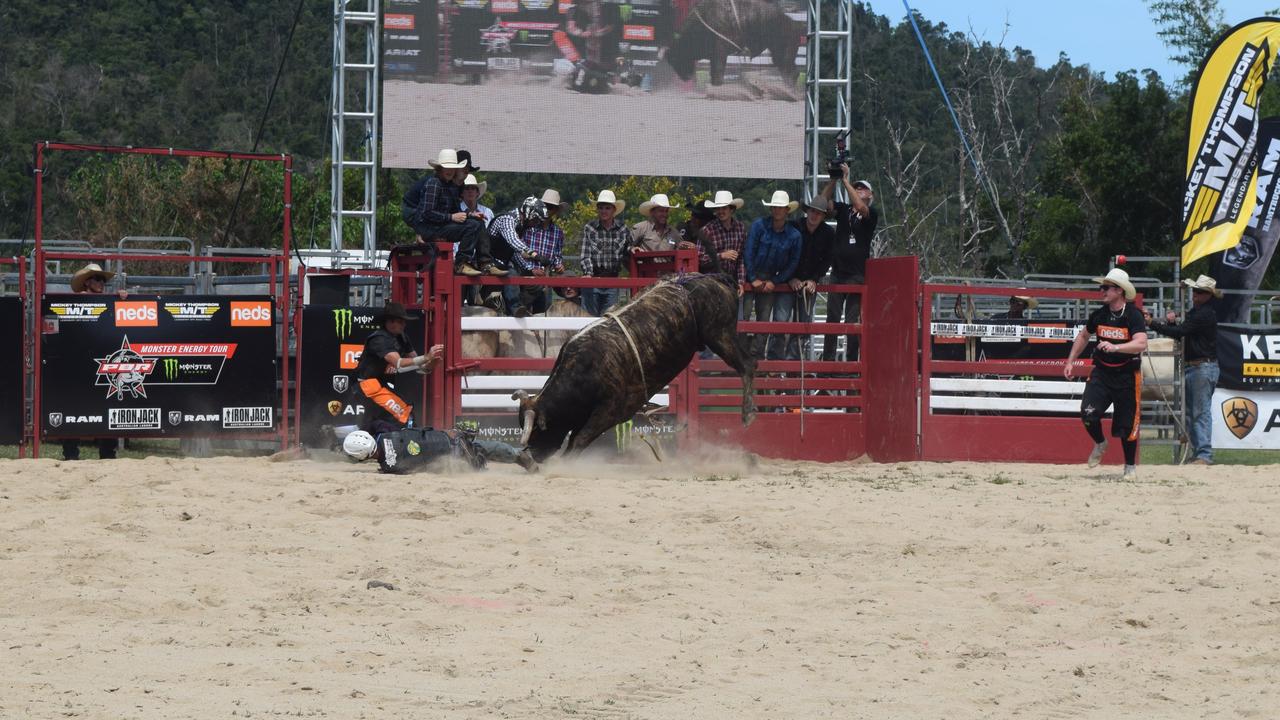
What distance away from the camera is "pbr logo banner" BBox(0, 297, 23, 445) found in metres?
12.4

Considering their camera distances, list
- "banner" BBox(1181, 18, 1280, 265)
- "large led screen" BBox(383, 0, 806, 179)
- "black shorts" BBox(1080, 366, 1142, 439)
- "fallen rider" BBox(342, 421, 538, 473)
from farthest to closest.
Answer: "large led screen" BBox(383, 0, 806, 179)
"banner" BBox(1181, 18, 1280, 265)
"black shorts" BBox(1080, 366, 1142, 439)
"fallen rider" BBox(342, 421, 538, 473)

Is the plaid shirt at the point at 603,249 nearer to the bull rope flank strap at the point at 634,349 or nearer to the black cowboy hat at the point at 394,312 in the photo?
the bull rope flank strap at the point at 634,349

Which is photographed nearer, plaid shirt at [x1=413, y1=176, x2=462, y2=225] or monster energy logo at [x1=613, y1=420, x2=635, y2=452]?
monster energy logo at [x1=613, y1=420, x2=635, y2=452]

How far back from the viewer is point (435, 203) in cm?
1363

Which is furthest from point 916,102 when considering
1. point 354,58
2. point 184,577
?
point 184,577

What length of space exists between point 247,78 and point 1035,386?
2461 inches

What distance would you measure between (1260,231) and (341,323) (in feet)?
38.4

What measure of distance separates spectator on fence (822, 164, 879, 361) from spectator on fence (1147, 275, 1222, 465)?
290 centimetres

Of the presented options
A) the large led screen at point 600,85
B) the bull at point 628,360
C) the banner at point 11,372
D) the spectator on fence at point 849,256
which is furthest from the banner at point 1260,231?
the banner at point 11,372

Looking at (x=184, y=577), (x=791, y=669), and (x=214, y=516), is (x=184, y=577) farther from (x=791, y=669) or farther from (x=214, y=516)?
(x=791, y=669)

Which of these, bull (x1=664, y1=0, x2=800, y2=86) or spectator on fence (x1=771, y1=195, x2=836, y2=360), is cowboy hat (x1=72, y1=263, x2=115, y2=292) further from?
bull (x1=664, y1=0, x2=800, y2=86)

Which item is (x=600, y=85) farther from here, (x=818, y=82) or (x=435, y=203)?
(x=435, y=203)

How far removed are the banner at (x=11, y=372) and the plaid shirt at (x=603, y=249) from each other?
16.0 feet

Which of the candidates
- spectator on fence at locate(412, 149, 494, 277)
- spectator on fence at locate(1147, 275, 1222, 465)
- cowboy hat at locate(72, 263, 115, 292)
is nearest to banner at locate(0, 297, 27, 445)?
cowboy hat at locate(72, 263, 115, 292)
